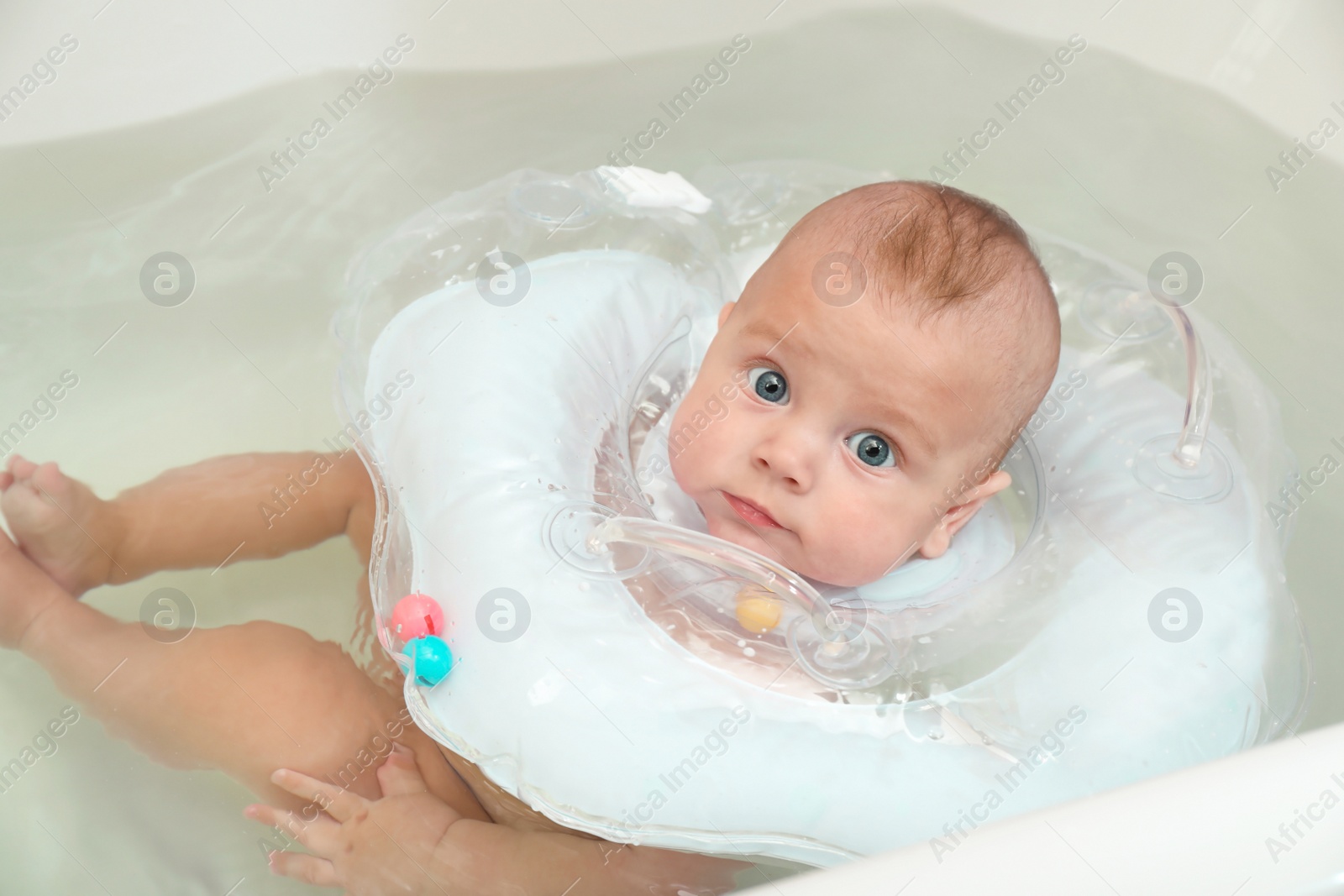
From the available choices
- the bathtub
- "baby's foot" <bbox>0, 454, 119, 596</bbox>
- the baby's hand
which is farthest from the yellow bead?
"baby's foot" <bbox>0, 454, 119, 596</bbox>

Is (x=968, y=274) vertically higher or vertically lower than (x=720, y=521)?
higher

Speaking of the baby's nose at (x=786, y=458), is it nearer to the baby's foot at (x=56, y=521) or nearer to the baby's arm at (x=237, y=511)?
the baby's arm at (x=237, y=511)

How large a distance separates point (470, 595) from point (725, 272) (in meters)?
0.49

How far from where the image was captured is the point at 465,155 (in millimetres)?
1435

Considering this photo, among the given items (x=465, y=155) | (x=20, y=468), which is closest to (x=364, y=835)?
(x=20, y=468)

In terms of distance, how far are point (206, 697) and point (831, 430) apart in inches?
24.9

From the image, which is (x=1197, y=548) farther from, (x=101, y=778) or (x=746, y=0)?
(x=101, y=778)

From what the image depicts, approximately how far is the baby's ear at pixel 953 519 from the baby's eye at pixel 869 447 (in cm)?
11

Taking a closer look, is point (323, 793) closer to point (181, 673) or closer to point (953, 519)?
point (181, 673)

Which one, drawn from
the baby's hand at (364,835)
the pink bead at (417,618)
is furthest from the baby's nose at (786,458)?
the baby's hand at (364,835)

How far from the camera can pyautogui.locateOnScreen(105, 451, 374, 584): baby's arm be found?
3.68 feet

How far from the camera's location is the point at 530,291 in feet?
3.58

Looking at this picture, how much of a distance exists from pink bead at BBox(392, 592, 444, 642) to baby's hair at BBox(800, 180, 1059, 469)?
1.51 ft

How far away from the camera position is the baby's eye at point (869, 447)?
92 cm
